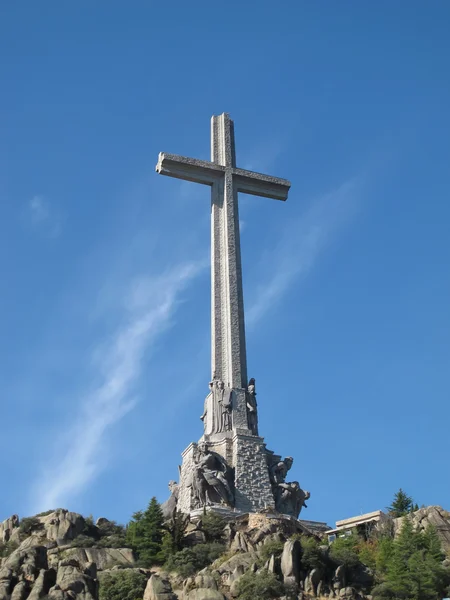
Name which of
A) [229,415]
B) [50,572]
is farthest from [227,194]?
[50,572]

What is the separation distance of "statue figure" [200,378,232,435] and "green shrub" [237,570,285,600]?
9446 mm

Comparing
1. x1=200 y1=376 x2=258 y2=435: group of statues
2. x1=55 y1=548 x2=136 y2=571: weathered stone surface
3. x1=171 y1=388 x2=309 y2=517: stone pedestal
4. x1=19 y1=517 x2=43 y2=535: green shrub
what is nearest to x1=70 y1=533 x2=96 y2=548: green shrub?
x1=55 y1=548 x2=136 y2=571: weathered stone surface

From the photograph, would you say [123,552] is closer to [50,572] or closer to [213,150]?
[50,572]

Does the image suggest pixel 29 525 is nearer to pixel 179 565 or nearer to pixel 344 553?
pixel 179 565

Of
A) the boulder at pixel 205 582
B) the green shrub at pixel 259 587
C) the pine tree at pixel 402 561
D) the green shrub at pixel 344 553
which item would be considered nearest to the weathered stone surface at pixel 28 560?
A: the boulder at pixel 205 582

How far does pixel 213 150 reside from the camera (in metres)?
44.2

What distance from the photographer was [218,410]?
37.4 m

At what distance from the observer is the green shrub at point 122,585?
27.6 meters

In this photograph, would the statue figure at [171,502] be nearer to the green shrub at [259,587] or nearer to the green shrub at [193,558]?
the green shrub at [193,558]

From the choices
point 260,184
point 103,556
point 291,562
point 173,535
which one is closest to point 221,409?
point 173,535

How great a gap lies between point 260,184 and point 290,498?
1433cm

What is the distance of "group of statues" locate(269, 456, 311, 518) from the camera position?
3612 centimetres

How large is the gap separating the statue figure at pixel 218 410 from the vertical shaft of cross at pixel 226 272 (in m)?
0.53

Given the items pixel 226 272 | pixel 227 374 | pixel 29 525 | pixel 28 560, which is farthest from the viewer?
pixel 226 272
